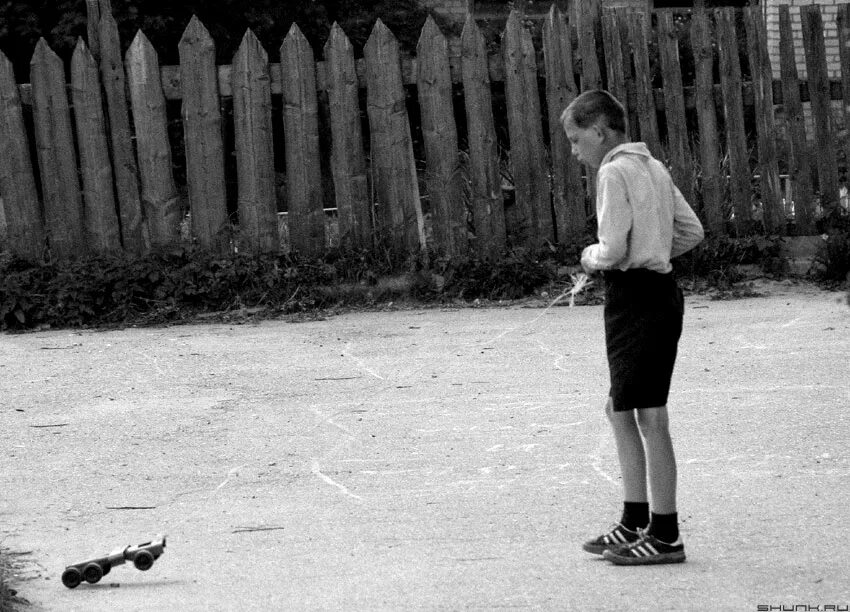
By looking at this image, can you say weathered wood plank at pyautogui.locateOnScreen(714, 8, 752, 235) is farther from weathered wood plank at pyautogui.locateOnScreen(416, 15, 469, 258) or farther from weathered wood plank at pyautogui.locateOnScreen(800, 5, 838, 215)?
weathered wood plank at pyautogui.locateOnScreen(416, 15, 469, 258)

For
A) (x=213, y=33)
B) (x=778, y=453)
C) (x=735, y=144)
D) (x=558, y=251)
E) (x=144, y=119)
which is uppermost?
(x=213, y=33)

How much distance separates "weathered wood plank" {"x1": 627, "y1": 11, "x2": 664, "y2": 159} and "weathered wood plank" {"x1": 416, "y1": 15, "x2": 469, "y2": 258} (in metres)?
1.44

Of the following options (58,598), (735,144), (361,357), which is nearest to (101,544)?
(58,598)

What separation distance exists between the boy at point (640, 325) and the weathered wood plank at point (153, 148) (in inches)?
244

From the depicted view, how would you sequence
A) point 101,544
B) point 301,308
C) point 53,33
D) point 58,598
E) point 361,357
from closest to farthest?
point 58,598, point 101,544, point 361,357, point 301,308, point 53,33

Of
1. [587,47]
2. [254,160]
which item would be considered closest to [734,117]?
[587,47]

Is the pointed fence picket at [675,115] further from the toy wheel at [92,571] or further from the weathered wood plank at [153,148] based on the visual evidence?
the toy wheel at [92,571]

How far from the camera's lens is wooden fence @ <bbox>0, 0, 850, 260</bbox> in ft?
32.4

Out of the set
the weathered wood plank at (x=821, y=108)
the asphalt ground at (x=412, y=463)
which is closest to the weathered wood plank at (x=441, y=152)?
the asphalt ground at (x=412, y=463)

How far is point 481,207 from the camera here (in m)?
9.97

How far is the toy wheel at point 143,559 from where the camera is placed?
13.0ft

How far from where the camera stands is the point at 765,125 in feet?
33.0

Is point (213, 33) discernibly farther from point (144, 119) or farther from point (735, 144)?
point (735, 144)

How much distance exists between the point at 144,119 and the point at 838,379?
5622mm
